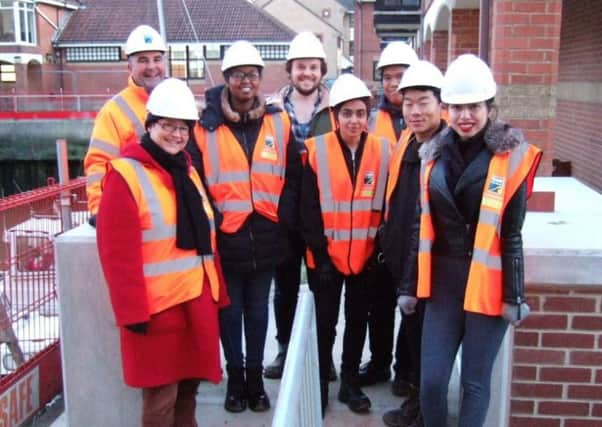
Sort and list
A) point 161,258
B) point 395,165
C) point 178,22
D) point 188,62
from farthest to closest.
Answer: point 178,22
point 188,62
point 395,165
point 161,258

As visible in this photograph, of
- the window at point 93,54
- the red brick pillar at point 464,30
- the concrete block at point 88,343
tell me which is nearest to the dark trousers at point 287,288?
the concrete block at point 88,343

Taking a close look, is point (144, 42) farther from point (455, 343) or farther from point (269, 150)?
point (455, 343)

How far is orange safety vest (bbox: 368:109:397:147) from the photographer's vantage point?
3.93m

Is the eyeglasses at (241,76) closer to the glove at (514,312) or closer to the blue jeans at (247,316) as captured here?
the blue jeans at (247,316)

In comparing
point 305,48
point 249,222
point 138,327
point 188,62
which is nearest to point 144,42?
point 305,48

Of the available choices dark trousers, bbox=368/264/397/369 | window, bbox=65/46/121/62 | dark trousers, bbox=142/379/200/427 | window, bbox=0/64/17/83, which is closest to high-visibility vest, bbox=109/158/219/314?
dark trousers, bbox=142/379/200/427

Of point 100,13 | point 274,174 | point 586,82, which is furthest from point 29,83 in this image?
point 274,174

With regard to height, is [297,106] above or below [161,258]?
above

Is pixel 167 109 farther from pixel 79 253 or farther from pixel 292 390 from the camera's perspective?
pixel 292 390

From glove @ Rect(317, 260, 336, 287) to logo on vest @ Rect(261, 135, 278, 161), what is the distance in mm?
639

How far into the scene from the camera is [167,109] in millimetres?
3059

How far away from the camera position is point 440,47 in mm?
12281

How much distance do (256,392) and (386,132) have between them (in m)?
1.68

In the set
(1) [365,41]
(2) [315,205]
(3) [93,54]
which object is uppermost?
(1) [365,41]
